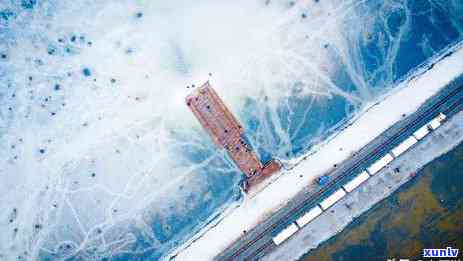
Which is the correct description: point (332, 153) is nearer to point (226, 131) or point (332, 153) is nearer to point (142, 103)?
point (226, 131)

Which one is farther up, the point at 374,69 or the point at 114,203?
the point at 114,203

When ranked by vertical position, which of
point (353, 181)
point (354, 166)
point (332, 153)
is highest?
point (332, 153)

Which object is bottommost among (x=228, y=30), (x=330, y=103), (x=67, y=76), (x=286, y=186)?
(x=286, y=186)

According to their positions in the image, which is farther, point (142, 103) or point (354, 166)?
point (354, 166)

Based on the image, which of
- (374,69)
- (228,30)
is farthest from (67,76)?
(374,69)

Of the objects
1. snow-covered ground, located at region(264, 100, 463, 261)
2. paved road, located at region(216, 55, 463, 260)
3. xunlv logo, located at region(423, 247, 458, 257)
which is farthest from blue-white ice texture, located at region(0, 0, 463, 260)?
xunlv logo, located at region(423, 247, 458, 257)

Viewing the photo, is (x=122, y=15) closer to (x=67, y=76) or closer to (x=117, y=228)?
(x=67, y=76)

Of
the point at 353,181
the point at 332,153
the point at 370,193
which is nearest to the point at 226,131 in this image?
the point at 332,153
